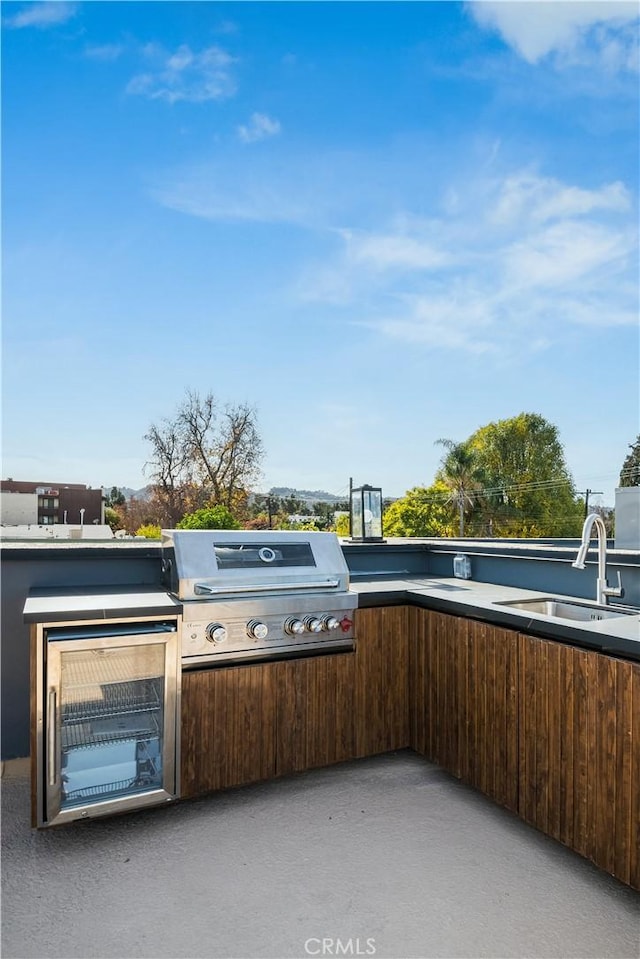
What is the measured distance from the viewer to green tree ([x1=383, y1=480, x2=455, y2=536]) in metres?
20.7

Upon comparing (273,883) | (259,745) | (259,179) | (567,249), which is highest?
(567,249)

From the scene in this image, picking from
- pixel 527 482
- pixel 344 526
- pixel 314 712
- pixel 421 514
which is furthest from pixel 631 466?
pixel 314 712

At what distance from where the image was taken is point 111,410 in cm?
1375

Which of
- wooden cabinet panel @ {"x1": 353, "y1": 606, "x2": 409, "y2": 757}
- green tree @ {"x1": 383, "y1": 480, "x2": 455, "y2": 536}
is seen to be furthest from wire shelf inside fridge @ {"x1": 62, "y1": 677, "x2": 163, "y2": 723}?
green tree @ {"x1": 383, "y1": 480, "x2": 455, "y2": 536}

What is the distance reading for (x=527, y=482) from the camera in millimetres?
20938

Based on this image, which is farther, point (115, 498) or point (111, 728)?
point (115, 498)

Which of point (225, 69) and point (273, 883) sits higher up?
point (225, 69)

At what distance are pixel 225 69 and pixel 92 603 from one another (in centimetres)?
458

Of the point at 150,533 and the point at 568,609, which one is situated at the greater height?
the point at 150,533

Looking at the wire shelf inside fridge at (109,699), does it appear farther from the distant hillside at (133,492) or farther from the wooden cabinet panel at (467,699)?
the distant hillside at (133,492)

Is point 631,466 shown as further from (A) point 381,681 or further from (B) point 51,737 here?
(B) point 51,737

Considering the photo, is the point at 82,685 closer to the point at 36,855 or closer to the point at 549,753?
the point at 36,855

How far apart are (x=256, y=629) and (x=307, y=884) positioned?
32.6 inches

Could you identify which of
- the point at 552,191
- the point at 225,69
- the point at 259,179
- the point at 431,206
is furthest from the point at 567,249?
the point at 225,69
